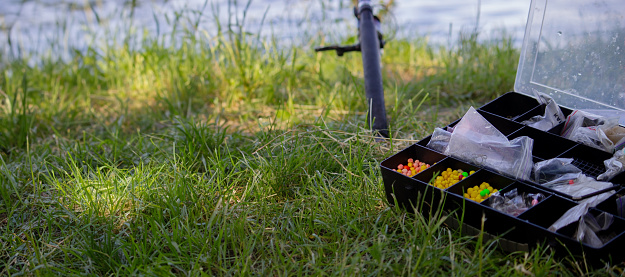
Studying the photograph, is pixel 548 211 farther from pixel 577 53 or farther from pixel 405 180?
pixel 577 53

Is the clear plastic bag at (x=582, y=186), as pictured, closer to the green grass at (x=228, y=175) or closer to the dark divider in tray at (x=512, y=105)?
the green grass at (x=228, y=175)

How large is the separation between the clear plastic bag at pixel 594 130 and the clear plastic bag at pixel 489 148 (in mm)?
205

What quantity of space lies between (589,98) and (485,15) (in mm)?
3544

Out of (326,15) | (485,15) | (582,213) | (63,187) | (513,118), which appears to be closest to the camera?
(582,213)

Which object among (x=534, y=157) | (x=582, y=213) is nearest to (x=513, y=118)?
(x=534, y=157)

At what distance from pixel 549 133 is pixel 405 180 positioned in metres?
0.55

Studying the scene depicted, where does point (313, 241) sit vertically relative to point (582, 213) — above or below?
below

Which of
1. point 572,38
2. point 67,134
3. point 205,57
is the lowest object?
point 67,134

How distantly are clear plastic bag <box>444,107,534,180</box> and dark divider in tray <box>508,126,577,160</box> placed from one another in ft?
0.41

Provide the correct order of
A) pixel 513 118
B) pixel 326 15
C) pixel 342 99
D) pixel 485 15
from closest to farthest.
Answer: pixel 513 118 < pixel 342 99 < pixel 326 15 < pixel 485 15

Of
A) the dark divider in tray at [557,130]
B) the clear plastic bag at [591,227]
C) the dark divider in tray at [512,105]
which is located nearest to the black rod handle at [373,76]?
the dark divider in tray at [512,105]

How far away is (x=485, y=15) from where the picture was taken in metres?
5.48

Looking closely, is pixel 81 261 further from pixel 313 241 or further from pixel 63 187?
pixel 313 241

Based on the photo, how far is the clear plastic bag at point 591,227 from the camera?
4.69ft
